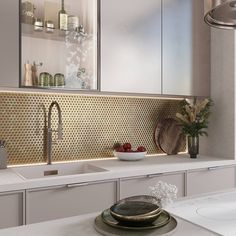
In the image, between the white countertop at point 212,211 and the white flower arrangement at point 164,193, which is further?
the white flower arrangement at point 164,193

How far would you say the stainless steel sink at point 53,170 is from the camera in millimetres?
2207

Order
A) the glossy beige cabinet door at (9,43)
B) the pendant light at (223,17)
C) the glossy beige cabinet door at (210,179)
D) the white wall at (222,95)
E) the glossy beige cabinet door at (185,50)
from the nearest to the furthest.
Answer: the pendant light at (223,17) < the glossy beige cabinet door at (9,43) < the glossy beige cabinet door at (210,179) < the glossy beige cabinet door at (185,50) < the white wall at (222,95)

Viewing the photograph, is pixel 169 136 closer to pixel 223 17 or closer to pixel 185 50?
pixel 185 50

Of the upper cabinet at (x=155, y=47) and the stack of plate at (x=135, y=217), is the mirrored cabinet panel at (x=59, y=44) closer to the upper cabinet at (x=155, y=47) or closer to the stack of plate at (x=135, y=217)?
the upper cabinet at (x=155, y=47)

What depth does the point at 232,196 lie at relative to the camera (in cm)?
137

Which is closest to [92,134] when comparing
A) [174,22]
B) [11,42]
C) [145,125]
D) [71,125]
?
[71,125]

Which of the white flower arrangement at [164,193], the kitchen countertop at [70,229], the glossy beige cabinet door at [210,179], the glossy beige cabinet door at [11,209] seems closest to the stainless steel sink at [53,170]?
the glossy beige cabinet door at [11,209]

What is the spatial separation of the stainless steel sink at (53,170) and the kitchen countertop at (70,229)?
115 centimetres

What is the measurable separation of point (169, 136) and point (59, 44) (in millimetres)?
1458

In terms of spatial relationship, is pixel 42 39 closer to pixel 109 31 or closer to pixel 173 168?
pixel 109 31

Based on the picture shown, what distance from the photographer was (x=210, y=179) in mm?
2510

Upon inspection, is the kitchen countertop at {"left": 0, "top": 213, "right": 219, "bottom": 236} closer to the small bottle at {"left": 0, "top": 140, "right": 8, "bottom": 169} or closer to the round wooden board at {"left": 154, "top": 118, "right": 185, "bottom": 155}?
the small bottle at {"left": 0, "top": 140, "right": 8, "bottom": 169}

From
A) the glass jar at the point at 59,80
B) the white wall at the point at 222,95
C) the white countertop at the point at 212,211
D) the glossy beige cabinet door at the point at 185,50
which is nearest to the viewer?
the white countertop at the point at 212,211

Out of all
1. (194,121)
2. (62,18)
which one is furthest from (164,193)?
(194,121)
